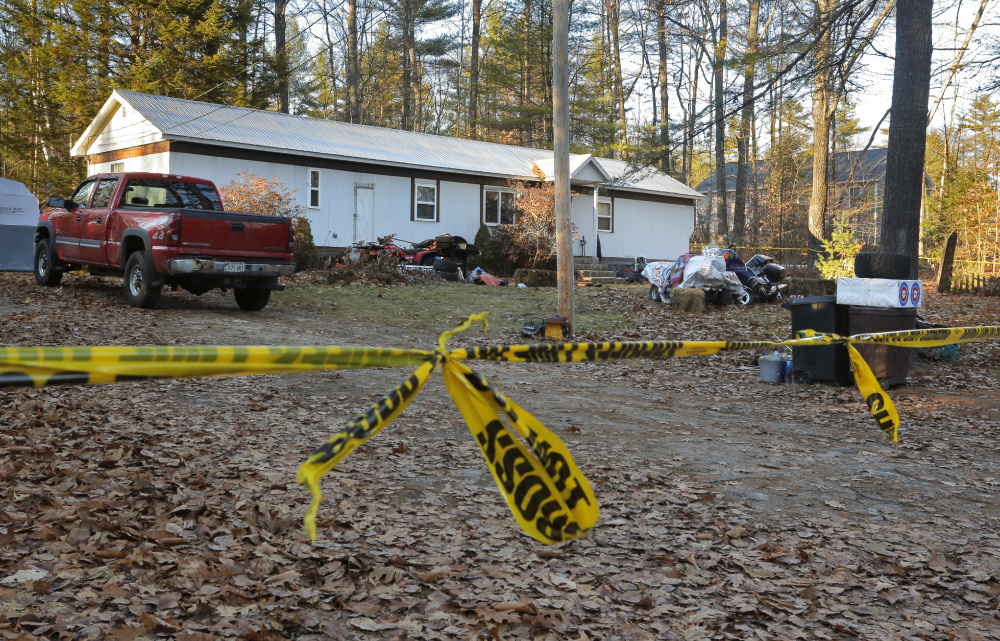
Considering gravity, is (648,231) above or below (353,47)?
below

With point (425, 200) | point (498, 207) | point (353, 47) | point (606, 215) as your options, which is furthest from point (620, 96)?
point (425, 200)

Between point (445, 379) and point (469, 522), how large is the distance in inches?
77.9

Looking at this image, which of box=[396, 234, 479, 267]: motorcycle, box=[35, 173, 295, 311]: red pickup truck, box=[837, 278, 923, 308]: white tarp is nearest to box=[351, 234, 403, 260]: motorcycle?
box=[396, 234, 479, 267]: motorcycle

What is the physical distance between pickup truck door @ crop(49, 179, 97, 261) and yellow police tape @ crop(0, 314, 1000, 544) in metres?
12.8

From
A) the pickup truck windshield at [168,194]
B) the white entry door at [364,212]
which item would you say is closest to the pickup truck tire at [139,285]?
the pickup truck windshield at [168,194]

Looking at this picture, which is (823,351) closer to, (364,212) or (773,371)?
(773,371)

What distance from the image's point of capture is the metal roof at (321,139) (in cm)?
2183

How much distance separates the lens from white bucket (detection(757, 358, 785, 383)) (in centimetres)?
989

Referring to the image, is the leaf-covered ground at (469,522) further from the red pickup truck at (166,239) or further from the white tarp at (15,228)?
the white tarp at (15,228)

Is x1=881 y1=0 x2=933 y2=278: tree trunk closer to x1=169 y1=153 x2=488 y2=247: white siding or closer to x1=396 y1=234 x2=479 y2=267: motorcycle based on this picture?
x1=396 y1=234 x2=479 y2=267: motorcycle

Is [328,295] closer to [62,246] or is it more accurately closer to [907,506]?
[62,246]

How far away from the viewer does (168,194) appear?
13234 millimetres

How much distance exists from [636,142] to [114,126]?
106 feet

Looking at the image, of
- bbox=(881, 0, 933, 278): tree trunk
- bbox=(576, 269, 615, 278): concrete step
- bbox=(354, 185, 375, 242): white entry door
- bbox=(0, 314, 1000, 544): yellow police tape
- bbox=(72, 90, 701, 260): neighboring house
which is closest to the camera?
bbox=(0, 314, 1000, 544): yellow police tape
